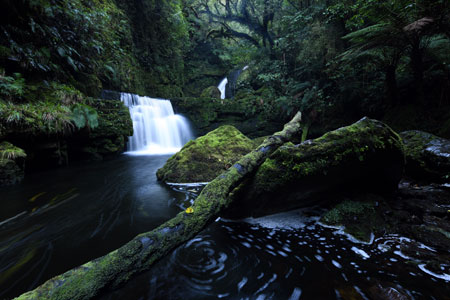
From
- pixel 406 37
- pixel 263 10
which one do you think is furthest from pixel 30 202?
pixel 263 10

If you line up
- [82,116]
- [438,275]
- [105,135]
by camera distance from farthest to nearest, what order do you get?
[105,135] < [82,116] < [438,275]

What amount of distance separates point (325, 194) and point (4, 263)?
4114mm

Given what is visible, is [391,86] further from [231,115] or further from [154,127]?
[154,127]

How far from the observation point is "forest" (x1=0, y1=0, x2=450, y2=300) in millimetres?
1801

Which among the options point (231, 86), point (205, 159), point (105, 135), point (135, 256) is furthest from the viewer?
point (231, 86)

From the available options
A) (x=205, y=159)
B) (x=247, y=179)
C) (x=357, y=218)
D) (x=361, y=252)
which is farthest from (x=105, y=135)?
Result: (x=361, y=252)

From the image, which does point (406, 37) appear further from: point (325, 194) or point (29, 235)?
point (29, 235)

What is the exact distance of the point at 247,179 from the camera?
2863mm

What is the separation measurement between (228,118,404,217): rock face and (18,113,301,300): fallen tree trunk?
24.0 inches

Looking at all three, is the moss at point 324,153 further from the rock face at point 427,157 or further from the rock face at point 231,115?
the rock face at point 231,115

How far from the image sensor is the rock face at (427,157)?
353 cm

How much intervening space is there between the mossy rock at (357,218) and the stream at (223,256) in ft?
0.48

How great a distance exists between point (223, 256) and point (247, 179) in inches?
41.2

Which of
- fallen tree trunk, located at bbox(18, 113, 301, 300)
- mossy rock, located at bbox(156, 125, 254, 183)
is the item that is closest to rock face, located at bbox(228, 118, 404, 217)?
fallen tree trunk, located at bbox(18, 113, 301, 300)
